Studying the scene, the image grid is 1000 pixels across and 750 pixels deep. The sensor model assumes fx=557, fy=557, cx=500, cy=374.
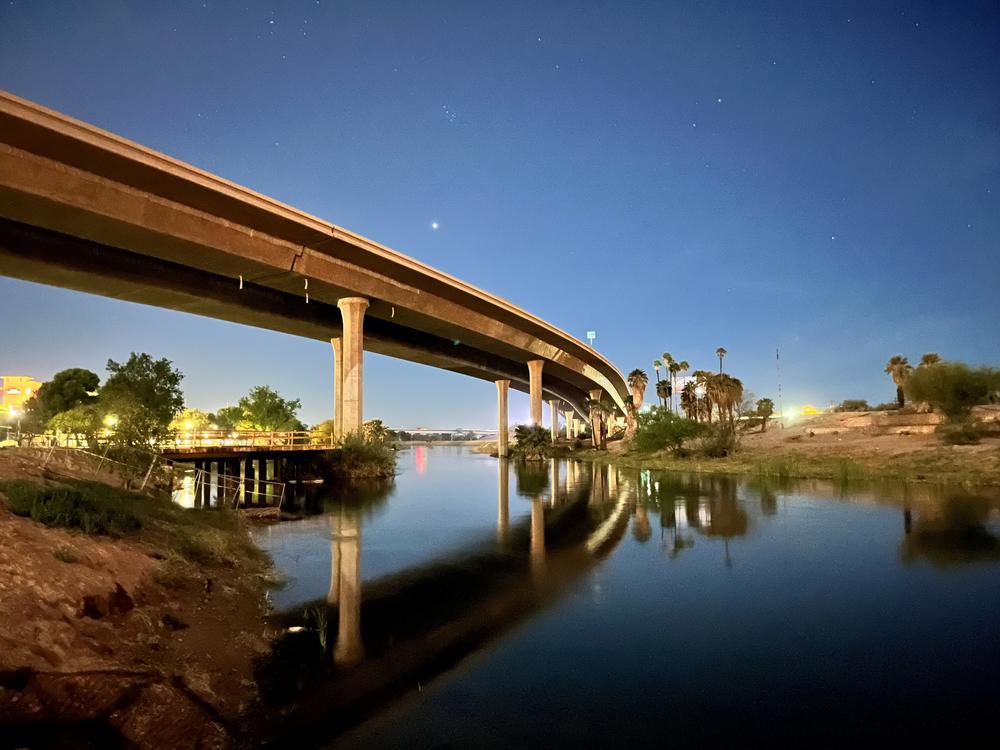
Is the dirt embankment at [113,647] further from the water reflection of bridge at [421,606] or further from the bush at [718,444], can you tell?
the bush at [718,444]

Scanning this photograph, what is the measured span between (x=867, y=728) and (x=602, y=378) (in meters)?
84.9

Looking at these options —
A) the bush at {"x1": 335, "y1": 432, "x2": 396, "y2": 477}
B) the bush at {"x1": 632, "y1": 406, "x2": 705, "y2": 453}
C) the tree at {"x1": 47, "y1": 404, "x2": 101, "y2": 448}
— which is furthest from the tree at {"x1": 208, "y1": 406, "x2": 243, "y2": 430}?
the bush at {"x1": 632, "y1": 406, "x2": 705, "y2": 453}

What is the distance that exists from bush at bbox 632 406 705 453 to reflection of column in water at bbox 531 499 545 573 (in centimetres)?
2563

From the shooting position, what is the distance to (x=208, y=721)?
19.6ft

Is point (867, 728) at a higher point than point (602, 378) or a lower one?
lower

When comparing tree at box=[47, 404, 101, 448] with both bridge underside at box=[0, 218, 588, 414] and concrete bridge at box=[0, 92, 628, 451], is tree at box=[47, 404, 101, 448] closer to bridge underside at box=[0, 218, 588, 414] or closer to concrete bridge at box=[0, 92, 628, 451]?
bridge underside at box=[0, 218, 588, 414]

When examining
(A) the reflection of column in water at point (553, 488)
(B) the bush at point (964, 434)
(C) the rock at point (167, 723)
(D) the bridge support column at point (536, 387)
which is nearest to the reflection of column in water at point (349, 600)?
(C) the rock at point (167, 723)

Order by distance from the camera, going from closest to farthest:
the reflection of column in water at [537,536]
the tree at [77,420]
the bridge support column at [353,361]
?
1. the reflection of column in water at [537,536]
2. the tree at [77,420]
3. the bridge support column at [353,361]

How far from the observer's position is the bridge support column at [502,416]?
263 ft

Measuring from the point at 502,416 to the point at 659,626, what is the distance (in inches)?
2940

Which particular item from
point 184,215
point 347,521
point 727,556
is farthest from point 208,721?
point 184,215

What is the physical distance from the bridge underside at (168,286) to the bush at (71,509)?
27.2 metres

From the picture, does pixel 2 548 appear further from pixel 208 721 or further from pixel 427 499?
pixel 427 499

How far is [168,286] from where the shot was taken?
35.9 m
